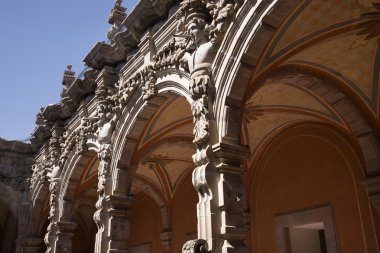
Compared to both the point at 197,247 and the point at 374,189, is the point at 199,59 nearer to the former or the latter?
the point at 197,247

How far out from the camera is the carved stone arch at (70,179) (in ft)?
33.2

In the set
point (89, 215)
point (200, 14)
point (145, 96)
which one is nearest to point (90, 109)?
point (145, 96)

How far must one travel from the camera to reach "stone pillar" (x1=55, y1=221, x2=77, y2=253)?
10.0 m

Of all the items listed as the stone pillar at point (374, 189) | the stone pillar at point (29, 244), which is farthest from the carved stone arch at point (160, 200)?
the stone pillar at point (374, 189)

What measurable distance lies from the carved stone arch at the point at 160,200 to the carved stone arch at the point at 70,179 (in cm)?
231

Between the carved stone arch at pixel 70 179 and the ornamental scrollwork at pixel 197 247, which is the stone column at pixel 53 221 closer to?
the carved stone arch at pixel 70 179

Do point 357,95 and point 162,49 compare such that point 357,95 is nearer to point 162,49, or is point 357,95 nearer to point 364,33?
point 364,33

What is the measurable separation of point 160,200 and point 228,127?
7884 mm

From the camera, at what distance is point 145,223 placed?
1391cm

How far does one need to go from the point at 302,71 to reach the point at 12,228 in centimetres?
1348

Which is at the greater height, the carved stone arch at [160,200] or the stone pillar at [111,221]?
the carved stone arch at [160,200]

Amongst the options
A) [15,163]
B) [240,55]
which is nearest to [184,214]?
[15,163]

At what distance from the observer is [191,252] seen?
4504mm

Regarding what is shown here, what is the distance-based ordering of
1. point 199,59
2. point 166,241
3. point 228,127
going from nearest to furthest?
point 228,127 < point 199,59 < point 166,241
